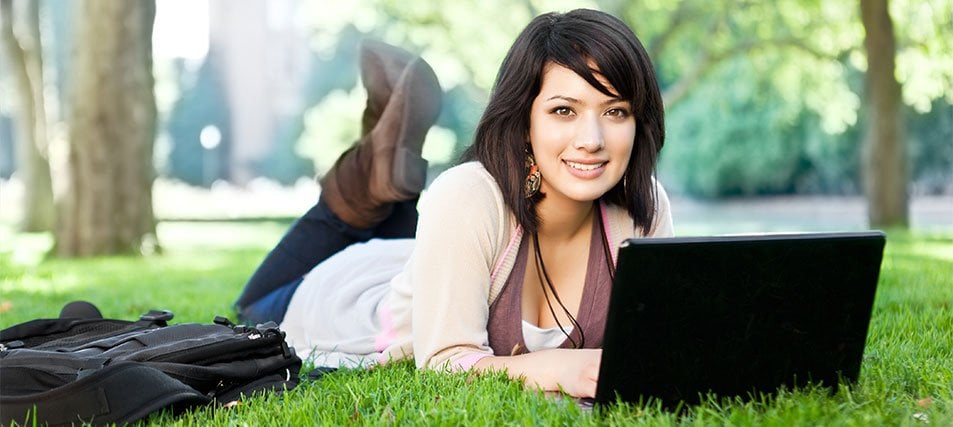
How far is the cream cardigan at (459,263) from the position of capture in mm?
2842

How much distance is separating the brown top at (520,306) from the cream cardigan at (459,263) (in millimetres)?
44

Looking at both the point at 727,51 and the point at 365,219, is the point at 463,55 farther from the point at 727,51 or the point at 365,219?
the point at 365,219

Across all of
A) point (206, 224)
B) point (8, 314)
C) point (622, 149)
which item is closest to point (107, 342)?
point (622, 149)

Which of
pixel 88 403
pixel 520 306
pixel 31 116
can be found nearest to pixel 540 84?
pixel 520 306

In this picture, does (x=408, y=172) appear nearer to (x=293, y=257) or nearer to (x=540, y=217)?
(x=293, y=257)

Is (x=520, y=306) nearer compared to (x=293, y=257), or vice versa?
(x=520, y=306)

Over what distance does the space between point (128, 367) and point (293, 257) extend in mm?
2158

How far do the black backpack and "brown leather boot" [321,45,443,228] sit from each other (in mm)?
1490

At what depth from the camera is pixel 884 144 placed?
13281mm

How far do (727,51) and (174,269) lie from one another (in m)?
A: 12.8

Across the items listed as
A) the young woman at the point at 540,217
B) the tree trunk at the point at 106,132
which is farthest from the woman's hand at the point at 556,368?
the tree trunk at the point at 106,132

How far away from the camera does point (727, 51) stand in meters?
18.1

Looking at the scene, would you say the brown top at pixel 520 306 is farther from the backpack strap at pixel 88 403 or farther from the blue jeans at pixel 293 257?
the blue jeans at pixel 293 257

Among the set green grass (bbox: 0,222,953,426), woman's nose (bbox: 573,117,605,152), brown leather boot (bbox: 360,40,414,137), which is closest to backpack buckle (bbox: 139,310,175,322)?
green grass (bbox: 0,222,953,426)
